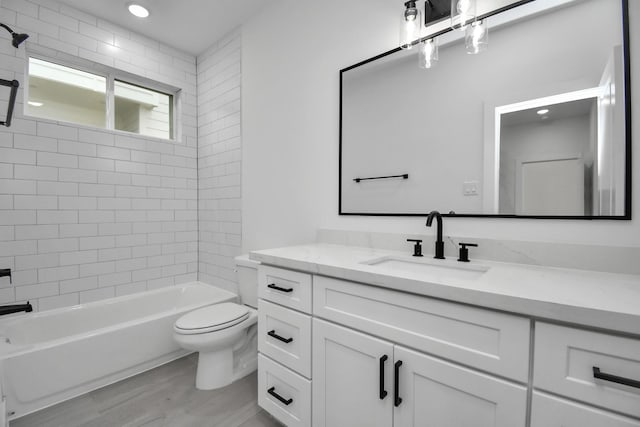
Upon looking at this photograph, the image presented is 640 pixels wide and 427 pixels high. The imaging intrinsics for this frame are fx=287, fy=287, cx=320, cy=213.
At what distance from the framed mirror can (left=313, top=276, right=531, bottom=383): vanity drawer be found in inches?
25.3

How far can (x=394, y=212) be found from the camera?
1.60 meters

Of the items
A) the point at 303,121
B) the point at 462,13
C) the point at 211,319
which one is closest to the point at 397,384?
the point at 211,319

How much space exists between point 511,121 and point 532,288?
30.4 inches

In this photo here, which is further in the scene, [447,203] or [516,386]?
[447,203]

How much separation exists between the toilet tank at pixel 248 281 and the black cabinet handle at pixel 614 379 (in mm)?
1816

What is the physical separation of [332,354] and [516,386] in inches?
24.8

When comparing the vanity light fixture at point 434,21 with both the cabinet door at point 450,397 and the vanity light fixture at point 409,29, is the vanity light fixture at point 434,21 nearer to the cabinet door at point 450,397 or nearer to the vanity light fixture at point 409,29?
the vanity light fixture at point 409,29

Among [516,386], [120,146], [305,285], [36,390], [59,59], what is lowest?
[36,390]

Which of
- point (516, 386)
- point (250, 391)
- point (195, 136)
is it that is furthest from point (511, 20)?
point (195, 136)

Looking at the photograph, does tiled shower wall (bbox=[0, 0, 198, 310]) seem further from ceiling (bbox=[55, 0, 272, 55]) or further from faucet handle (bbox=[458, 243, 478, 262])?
faucet handle (bbox=[458, 243, 478, 262])

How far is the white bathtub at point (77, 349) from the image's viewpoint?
161 centimetres

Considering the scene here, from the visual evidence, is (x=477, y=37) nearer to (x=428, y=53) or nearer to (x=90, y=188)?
(x=428, y=53)

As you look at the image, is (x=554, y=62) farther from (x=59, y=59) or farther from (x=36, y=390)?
(x=59, y=59)

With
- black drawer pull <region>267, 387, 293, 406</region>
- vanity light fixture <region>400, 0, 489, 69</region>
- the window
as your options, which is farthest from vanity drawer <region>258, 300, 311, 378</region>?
the window
